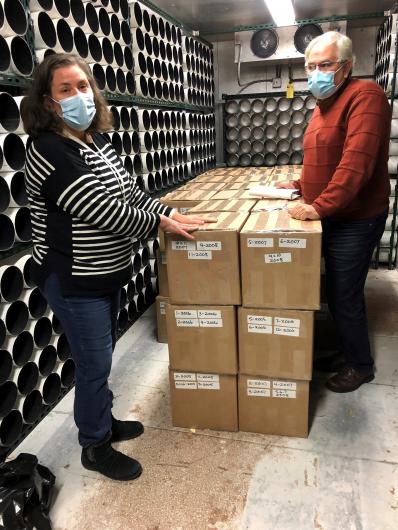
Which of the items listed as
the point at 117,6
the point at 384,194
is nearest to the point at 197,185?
the point at 117,6

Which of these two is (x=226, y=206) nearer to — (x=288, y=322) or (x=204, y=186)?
(x=288, y=322)

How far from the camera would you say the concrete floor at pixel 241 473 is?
155cm

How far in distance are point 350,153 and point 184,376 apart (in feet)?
3.90

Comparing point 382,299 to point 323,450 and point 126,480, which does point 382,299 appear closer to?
point 323,450

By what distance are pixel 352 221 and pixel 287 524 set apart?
127 centimetres

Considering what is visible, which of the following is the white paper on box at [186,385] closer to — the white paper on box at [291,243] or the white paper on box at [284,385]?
the white paper on box at [284,385]

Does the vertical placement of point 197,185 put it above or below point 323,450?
above

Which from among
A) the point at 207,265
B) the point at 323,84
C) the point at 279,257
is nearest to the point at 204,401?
the point at 207,265

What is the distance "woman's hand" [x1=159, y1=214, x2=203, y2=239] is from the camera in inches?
64.7

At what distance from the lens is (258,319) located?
179cm

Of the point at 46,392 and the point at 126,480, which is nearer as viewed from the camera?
the point at 126,480

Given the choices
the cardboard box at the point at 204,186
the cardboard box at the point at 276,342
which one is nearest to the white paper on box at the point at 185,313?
the cardboard box at the point at 276,342

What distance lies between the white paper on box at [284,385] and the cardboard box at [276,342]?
4 cm

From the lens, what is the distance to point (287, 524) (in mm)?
1509
